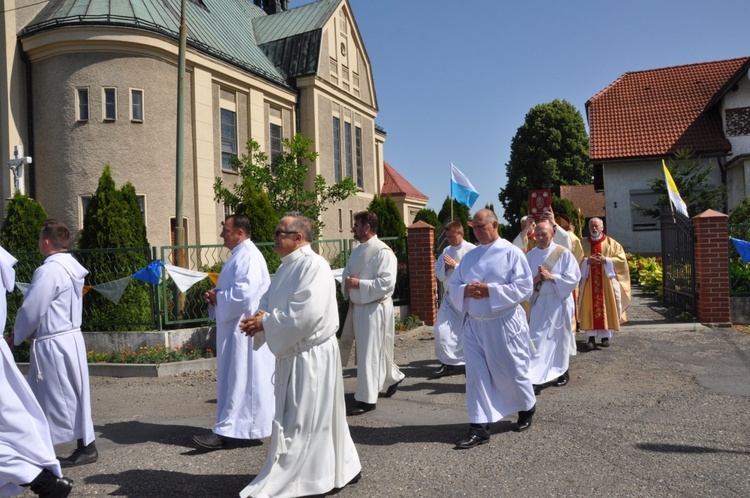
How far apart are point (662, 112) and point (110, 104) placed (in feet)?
70.3

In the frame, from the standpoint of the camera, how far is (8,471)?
13.5 ft

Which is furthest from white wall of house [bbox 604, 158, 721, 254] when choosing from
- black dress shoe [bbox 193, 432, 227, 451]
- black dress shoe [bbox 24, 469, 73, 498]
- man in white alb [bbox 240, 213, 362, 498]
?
black dress shoe [bbox 24, 469, 73, 498]

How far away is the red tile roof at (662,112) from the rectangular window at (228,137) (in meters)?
13.9

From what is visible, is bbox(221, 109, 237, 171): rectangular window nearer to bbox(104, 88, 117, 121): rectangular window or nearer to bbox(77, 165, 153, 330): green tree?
bbox(104, 88, 117, 121): rectangular window

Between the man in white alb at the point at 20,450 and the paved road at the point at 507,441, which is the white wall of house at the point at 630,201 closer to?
the paved road at the point at 507,441

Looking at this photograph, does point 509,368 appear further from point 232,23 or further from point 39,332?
point 232,23

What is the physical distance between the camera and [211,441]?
5641mm

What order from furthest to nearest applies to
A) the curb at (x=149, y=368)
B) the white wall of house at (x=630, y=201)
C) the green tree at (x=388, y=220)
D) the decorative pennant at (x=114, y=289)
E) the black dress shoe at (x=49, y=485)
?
the white wall of house at (x=630, y=201)
the green tree at (x=388, y=220)
the decorative pennant at (x=114, y=289)
the curb at (x=149, y=368)
the black dress shoe at (x=49, y=485)

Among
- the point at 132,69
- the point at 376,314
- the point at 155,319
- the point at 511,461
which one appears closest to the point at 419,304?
the point at 155,319

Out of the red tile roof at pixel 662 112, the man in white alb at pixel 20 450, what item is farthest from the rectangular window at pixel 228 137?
the man in white alb at pixel 20 450

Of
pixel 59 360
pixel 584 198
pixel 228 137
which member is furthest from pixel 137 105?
pixel 584 198

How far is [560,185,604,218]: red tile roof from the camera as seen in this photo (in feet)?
164

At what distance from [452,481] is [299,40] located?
26.2m

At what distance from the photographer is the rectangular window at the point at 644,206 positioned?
26.5 m
